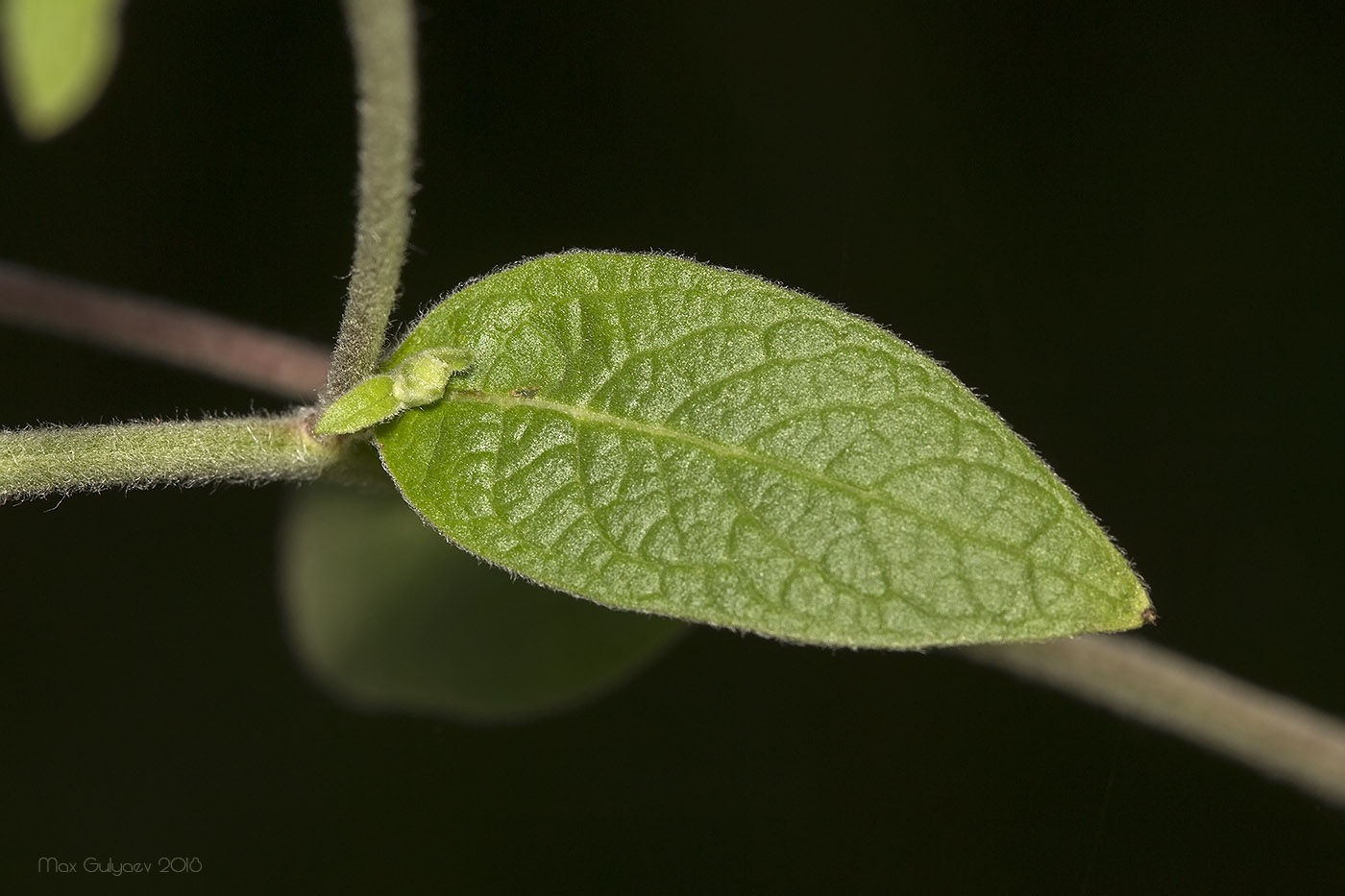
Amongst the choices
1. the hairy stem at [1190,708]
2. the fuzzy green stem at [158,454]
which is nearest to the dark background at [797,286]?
the hairy stem at [1190,708]

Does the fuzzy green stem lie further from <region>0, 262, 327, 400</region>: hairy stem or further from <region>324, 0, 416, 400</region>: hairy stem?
<region>0, 262, 327, 400</region>: hairy stem

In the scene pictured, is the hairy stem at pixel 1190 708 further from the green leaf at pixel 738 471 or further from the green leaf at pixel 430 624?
the green leaf at pixel 738 471

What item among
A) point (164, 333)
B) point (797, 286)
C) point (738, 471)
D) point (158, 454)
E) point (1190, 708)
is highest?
point (797, 286)

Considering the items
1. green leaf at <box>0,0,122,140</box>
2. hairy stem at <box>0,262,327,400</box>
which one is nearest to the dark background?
hairy stem at <box>0,262,327,400</box>

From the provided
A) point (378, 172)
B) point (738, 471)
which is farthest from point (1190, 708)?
point (378, 172)

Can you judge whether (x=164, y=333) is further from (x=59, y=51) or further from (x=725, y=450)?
(x=59, y=51)

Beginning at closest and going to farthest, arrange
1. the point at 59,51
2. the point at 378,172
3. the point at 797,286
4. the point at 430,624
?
the point at 59,51 < the point at 378,172 < the point at 430,624 < the point at 797,286
